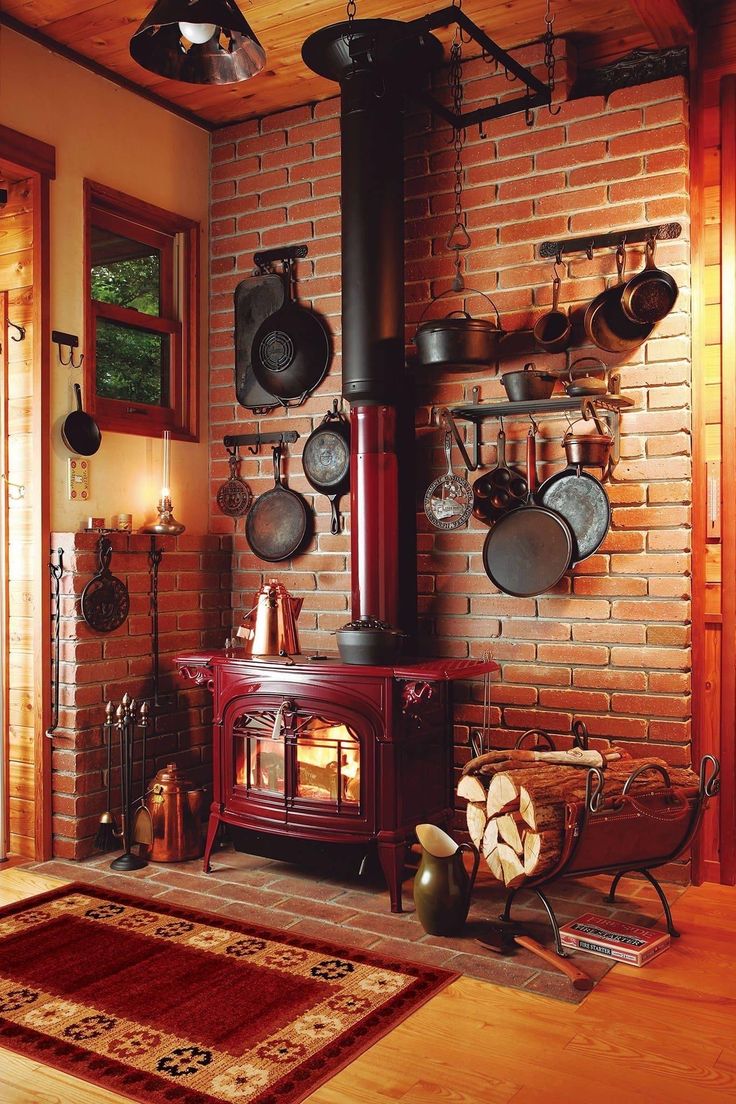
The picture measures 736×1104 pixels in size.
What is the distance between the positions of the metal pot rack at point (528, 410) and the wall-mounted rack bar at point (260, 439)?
660 millimetres

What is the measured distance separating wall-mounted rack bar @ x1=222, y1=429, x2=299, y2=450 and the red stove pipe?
0.63m

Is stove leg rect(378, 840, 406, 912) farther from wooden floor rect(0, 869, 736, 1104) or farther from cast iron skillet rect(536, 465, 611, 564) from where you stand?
cast iron skillet rect(536, 465, 611, 564)

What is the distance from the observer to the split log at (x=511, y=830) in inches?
105

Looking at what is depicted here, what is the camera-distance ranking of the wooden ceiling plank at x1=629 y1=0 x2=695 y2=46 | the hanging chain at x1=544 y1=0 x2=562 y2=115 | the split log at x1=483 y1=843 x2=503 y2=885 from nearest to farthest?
the split log at x1=483 y1=843 x2=503 y2=885 < the wooden ceiling plank at x1=629 y1=0 x2=695 y2=46 < the hanging chain at x1=544 y1=0 x2=562 y2=115

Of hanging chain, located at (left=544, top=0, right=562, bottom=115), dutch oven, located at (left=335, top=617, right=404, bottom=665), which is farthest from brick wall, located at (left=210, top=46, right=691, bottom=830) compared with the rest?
dutch oven, located at (left=335, top=617, right=404, bottom=665)

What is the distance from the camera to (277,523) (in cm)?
402

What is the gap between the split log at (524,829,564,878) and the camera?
2590 millimetres

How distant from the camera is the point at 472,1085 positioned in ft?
6.80

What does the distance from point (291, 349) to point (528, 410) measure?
1.06 m

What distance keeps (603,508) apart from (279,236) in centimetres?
179

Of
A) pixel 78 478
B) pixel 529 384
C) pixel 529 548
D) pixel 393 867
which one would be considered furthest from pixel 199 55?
pixel 393 867

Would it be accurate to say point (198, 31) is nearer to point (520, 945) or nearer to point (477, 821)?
point (477, 821)

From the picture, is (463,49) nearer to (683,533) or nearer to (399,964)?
(683,533)

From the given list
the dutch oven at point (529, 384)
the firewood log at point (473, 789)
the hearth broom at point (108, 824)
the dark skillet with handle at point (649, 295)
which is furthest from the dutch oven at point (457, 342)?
the hearth broom at point (108, 824)
